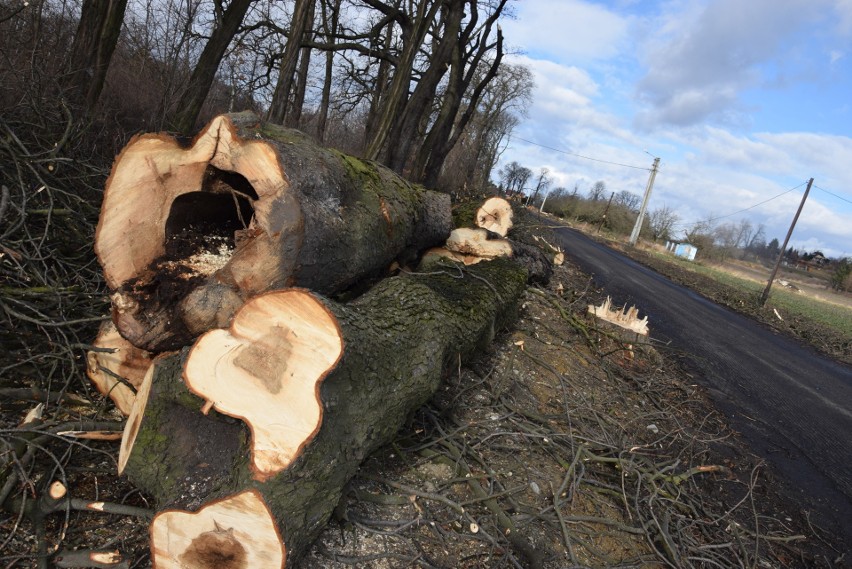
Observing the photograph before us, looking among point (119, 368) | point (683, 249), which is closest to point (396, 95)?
point (119, 368)

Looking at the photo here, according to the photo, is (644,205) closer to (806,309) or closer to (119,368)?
(806,309)

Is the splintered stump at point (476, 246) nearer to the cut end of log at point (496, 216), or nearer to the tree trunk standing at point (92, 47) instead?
the cut end of log at point (496, 216)

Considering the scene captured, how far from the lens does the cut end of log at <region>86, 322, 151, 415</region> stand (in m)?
2.55

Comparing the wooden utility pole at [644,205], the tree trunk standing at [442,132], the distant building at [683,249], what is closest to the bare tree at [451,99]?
the tree trunk standing at [442,132]

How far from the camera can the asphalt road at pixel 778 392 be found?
402cm

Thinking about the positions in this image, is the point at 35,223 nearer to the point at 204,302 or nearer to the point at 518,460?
the point at 204,302

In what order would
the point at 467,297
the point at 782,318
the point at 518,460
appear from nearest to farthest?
the point at 518,460 → the point at 467,297 → the point at 782,318

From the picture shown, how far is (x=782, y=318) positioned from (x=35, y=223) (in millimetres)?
16614

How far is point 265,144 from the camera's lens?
2445 mm

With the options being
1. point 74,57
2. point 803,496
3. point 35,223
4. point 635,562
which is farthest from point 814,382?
point 74,57

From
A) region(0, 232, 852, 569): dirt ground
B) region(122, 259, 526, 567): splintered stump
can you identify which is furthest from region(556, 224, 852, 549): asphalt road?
region(122, 259, 526, 567): splintered stump

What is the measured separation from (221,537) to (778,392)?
23.2 ft

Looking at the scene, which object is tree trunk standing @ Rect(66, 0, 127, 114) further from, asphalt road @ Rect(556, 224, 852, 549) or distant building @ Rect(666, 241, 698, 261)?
distant building @ Rect(666, 241, 698, 261)

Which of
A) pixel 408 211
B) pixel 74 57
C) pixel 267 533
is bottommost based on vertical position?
pixel 267 533
